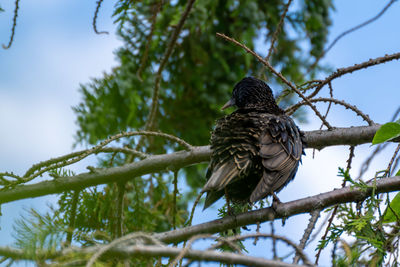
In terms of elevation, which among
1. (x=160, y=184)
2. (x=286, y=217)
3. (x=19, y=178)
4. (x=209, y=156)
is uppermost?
(x=160, y=184)

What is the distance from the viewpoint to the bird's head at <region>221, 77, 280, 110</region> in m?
3.49

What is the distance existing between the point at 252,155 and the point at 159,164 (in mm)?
636

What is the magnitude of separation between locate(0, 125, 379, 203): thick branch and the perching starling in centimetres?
18

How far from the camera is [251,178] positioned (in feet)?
8.73

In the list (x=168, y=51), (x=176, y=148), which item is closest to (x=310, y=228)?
(x=168, y=51)

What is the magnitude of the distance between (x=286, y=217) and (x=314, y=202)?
0.60 ft

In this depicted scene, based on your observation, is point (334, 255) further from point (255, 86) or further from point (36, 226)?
point (255, 86)

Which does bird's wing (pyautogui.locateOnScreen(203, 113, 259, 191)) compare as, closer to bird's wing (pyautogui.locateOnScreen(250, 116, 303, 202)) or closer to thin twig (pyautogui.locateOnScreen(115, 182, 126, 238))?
bird's wing (pyautogui.locateOnScreen(250, 116, 303, 202))

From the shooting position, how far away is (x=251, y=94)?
3.53m

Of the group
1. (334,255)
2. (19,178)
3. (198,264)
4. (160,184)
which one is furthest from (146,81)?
(198,264)

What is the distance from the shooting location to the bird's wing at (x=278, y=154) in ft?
8.11

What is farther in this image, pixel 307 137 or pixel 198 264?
pixel 307 137

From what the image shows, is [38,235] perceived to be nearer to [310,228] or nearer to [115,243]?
[115,243]

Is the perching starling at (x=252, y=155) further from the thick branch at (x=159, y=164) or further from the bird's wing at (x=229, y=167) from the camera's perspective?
the thick branch at (x=159, y=164)
